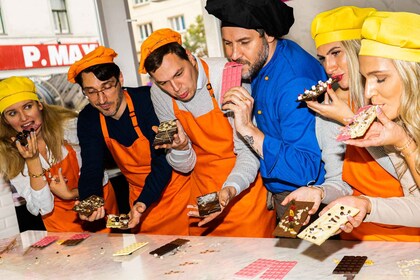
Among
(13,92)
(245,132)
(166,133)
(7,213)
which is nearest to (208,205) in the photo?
(245,132)

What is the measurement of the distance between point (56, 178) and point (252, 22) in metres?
1.66

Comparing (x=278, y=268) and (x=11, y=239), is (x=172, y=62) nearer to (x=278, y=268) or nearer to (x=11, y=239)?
(x=278, y=268)

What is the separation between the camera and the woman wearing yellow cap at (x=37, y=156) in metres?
3.08

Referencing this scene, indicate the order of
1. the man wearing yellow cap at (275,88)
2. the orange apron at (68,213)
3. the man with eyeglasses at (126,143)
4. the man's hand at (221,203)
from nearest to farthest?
the man wearing yellow cap at (275,88) < the man's hand at (221,203) < the man with eyeglasses at (126,143) < the orange apron at (68,213)

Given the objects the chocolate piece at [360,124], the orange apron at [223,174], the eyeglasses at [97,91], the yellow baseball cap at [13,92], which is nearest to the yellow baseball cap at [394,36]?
the chocolate piece at [360,124]

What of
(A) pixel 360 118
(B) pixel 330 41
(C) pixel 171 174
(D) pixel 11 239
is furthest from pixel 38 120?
(A) pixel 360 118

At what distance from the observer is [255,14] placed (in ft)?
7.45

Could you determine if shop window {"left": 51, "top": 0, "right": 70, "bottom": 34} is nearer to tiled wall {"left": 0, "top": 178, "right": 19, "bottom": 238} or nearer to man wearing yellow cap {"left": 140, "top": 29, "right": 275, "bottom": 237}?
tiled wall {"left": 0, "top": 178, "right": 19, "bottom": 238}

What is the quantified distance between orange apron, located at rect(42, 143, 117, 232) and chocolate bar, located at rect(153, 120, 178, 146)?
928 mm

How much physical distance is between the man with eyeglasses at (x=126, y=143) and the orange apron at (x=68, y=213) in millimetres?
232

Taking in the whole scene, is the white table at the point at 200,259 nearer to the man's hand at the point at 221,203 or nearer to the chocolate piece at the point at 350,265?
the chocolate piece at the point at 350,265

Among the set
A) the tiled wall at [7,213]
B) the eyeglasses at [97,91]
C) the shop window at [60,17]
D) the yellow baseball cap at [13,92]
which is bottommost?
the tiled wall at [7,213]

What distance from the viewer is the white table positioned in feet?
5.43

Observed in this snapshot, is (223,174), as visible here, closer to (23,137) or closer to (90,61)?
(90,61)
